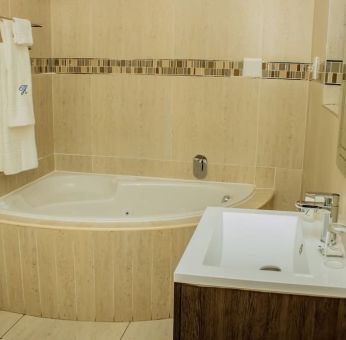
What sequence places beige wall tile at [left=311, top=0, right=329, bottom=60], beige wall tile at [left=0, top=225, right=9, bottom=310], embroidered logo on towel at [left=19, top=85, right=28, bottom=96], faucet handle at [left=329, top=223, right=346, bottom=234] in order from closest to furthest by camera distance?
faucet handle at [left=329, top=223, right=346, bottom=234] → beige wall tile at [left=311, top=0, right=329, bottom=60] → beige wall tile at [left=0, top=225, right=9, bottom=310] → embroidered logo on towel at [left=19, top=85, right=28, bottom=96]

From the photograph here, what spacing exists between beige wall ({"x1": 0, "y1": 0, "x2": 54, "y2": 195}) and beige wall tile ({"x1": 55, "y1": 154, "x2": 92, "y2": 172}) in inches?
2.2

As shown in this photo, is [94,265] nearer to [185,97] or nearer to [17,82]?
[17,82]

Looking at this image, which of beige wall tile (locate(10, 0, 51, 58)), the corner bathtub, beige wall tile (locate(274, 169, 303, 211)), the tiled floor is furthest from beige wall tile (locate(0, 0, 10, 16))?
beige wall tile (locate(274, 169, 303, 211))

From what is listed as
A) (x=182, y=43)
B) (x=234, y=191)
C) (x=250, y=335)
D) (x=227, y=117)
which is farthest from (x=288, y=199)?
(x=250, y=335)

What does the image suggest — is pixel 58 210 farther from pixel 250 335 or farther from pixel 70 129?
pixel 250 335

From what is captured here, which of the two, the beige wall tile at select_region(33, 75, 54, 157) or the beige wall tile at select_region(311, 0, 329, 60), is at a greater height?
the beige wall tile at select_region(311, 0, 329, 60)

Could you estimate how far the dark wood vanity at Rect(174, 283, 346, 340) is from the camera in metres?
1.25

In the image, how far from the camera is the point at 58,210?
3582 mm

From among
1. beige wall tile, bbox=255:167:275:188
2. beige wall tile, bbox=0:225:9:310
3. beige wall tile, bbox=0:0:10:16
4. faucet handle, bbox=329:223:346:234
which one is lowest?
beige wall tile, bbox=0:225:9:310

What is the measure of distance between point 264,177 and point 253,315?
7.83 feet

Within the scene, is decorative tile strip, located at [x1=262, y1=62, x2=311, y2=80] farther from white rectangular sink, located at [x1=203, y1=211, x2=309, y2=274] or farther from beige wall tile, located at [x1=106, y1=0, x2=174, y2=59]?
white rectangular sink, located at [x1=203, y1=211, x2=309, y2=274]

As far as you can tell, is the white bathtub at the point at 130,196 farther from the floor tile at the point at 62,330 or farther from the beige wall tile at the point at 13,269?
the floor tile at the point at 62,330

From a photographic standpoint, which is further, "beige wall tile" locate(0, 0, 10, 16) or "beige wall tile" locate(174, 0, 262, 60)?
"beige wall tile" locate(174, 0, 262, 60)

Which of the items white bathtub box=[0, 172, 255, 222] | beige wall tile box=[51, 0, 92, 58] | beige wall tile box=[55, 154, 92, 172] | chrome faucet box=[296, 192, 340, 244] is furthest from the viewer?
beige wall tile box=[55, 154, 92, 172]
